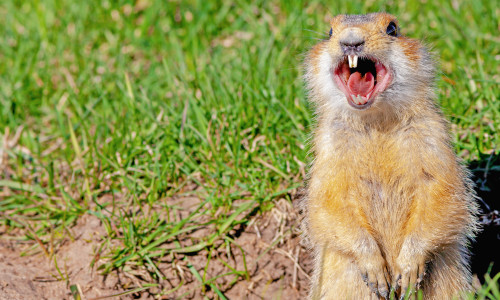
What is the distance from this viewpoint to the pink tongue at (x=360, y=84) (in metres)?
3.81

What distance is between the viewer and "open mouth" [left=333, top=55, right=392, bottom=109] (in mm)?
3734

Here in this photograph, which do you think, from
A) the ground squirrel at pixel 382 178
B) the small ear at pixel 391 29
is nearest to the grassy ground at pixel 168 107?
the small ear at pixel 391 29

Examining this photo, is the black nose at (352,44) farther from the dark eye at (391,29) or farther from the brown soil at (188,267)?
the brown soil at (188,267)

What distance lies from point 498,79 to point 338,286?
2.52 m

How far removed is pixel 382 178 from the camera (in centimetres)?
383

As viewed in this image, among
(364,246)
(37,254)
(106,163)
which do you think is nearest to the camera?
(364,246)

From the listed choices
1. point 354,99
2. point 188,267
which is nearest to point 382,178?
point 354,99

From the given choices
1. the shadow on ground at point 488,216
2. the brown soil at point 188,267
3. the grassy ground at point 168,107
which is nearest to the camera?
the brown soil at point 188,267

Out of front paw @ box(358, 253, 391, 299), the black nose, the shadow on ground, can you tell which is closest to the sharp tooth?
the black nose

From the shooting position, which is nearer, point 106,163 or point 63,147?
point 106,163

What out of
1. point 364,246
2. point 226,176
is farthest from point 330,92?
point 226,176

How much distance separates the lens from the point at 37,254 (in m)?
4.80

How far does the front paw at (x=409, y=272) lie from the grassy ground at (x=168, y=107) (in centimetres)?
127

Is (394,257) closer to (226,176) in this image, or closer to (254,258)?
(254,258)
